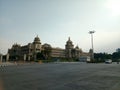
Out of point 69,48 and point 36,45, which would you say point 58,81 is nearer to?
point 36,45

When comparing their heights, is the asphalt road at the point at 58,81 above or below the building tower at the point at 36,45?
below

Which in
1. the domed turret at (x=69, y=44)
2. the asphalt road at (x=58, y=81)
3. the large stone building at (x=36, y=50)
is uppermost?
the domed turret at (x=69, y=44)

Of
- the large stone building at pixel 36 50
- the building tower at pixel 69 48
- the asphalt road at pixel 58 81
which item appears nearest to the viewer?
the asphalt road at pixel 58 81

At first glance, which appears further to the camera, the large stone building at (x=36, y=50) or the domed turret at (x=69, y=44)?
the domed turret at (x=69, y=44)

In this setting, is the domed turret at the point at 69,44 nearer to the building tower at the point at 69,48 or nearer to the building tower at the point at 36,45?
the building tower at the point at 69,48

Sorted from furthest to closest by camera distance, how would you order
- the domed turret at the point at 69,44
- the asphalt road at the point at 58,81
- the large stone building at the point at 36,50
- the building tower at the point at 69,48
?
the domed turret at the point at 69,44 < the building tower at the point at 69,48 < the large stone building at the point at 36,50 < the asphalt road at the point at 58,81

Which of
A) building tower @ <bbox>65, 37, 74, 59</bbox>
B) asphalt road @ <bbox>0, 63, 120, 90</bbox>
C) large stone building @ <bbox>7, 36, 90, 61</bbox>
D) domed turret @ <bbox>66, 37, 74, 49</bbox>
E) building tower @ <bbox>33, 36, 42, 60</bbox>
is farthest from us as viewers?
domed turret @ <bbox>66, 37, 74, 49</bbox>

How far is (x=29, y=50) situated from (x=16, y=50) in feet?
86.0

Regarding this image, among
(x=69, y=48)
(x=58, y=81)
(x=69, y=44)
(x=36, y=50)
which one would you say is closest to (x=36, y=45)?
(x=36, y=50)

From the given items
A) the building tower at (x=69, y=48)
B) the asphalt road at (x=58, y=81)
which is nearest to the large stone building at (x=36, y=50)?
the building tower at (x=69, y=48)

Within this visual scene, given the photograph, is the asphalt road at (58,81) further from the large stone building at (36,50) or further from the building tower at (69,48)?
the building tower at (69,48)

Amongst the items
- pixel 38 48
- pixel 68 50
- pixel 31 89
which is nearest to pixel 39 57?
pixel 38 48

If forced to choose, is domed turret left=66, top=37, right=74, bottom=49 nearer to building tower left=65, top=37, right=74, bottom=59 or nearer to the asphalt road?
building tower left=65, top=37, right=74, bottom=59

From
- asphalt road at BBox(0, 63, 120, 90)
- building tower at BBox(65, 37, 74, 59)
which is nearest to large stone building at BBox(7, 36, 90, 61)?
building tower at BBox(65, 37, 74, 59)
